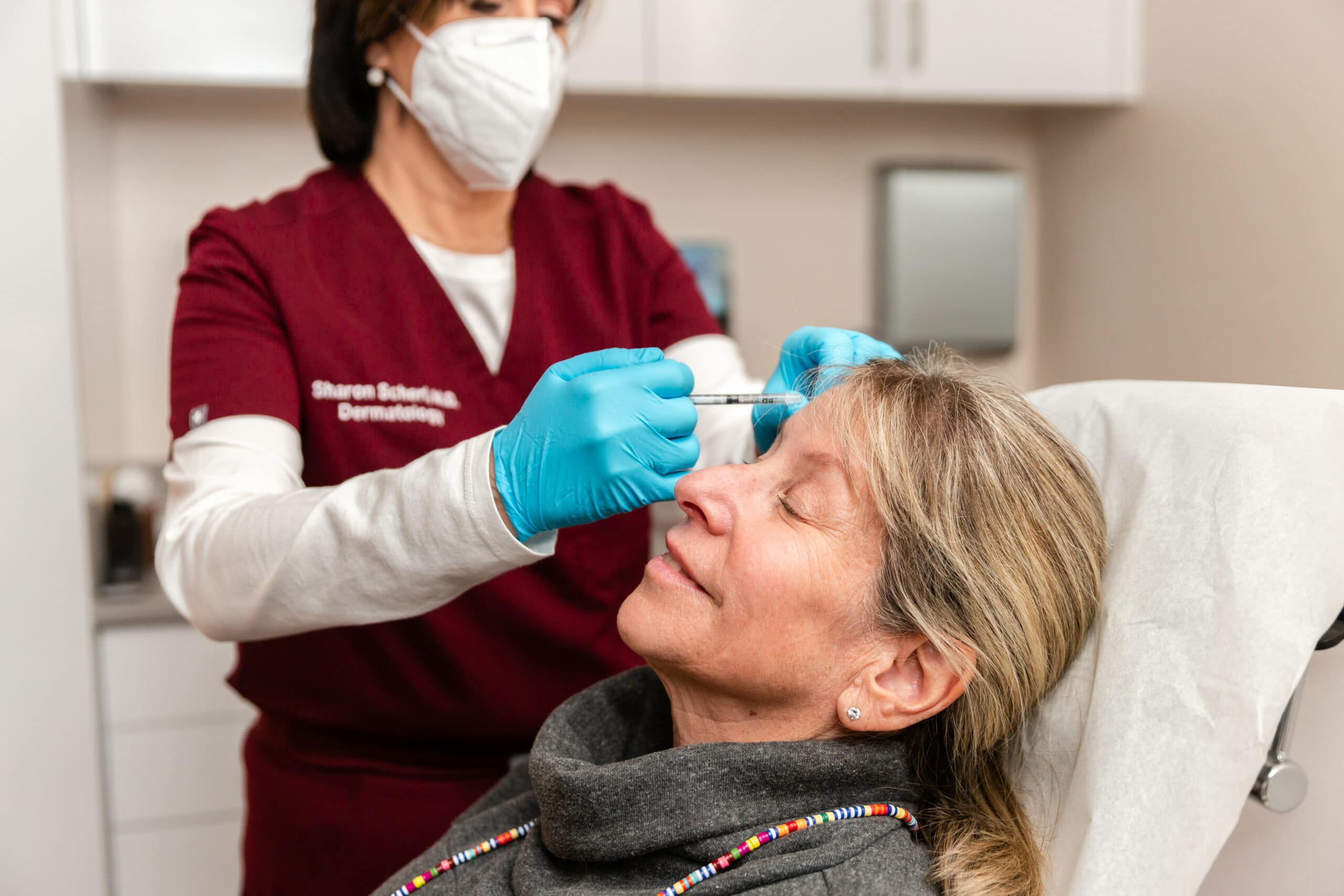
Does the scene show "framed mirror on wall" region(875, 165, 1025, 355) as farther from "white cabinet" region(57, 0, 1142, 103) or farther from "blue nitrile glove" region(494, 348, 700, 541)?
"blue nitrile glove" region(494, 348, 700, 541)

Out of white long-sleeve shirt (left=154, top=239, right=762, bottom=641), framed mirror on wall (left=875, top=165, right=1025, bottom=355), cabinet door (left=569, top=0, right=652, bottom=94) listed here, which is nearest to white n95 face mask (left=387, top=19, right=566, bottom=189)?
white long-sleeve shirt (left=154, top=239, right=762, bottom=641)

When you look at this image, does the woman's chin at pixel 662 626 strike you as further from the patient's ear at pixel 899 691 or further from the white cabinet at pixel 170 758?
the white cabinet at pixel 170 758

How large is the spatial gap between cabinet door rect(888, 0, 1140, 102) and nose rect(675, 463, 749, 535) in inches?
71.7

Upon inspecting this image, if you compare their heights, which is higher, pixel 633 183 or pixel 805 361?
pixel 633 183

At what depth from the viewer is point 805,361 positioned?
4.22ft

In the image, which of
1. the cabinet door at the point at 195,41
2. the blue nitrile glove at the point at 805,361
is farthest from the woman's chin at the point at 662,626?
the cabinet door at the point at 195,41

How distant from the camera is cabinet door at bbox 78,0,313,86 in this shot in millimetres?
2148

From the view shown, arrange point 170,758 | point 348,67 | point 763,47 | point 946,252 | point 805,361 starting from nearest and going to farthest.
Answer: point 805,361 < point 348,67 < point 170,758 < point 763,47 < point 946,252

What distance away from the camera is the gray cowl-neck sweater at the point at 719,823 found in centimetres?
90

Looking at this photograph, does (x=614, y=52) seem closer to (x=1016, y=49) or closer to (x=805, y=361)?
(x=1016, y=49)

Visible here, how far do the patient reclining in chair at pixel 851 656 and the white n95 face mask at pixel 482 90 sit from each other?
1.95 feet

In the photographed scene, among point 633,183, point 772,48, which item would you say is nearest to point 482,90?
point 772,48

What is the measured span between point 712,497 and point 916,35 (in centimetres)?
191

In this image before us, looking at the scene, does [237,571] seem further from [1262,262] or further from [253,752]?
[1262,262]
